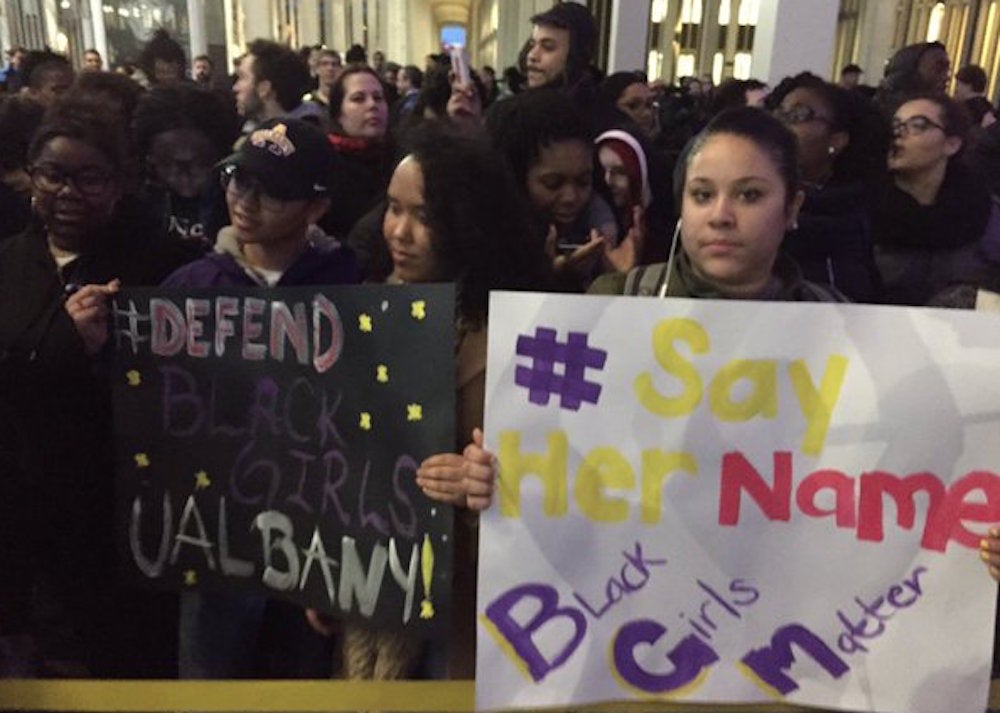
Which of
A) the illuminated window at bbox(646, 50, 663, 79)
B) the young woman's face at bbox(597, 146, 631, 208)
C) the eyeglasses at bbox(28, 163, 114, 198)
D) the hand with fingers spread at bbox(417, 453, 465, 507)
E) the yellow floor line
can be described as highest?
the illuminated window at bbox(646, 50, 663, 79)

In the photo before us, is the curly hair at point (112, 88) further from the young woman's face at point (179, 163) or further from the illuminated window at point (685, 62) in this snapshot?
the illuminated window at point (685, 62)

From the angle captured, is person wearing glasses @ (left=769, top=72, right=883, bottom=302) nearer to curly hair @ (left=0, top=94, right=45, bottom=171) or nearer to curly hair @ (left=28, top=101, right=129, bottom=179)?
curly hair @ (left=28, top=101, right=129, bottom=179)

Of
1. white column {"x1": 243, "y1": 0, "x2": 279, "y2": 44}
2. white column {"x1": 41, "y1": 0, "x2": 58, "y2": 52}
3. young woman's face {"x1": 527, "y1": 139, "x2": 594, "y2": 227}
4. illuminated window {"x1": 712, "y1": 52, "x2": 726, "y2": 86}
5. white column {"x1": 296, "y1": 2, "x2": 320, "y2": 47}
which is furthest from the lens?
white column {"x1": 296, "y1": 2, "x2": 320, "y2": 47}

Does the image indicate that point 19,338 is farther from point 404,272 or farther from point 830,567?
point 830,567

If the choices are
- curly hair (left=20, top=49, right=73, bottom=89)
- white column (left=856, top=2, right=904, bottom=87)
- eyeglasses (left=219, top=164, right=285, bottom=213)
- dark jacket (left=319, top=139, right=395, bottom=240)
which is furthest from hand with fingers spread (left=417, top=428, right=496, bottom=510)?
white column (left=856, top=2, right=904, bottom=87)

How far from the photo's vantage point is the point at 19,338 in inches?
64.9

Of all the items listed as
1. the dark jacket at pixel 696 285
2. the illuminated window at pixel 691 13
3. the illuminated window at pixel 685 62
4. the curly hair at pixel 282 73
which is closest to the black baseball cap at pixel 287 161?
the dark jacket at pixel 696 285

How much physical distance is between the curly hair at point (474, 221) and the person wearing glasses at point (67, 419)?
1.88 feet

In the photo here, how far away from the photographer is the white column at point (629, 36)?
9.26m

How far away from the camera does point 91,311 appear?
152 centimetres

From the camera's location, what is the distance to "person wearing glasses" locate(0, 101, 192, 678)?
166cm

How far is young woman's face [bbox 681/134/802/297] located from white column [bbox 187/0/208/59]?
2133cm

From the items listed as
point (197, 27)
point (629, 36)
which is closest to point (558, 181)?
point (629, 36)

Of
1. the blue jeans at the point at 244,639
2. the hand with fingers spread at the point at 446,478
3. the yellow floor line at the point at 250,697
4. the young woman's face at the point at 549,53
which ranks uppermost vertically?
the young woman's face at the point at 549,53
